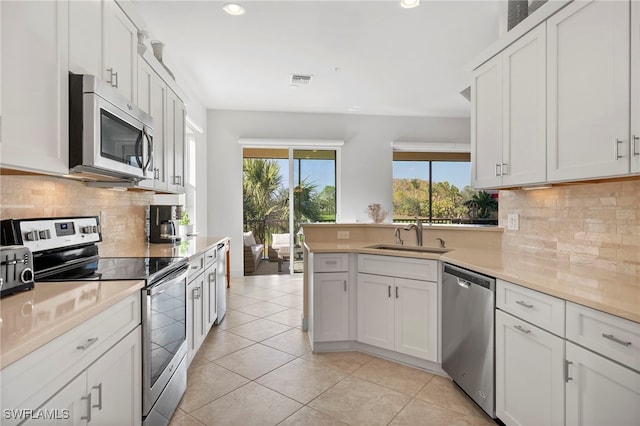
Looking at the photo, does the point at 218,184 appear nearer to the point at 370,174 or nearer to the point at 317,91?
the point at 317,91

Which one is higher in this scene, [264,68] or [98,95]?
[264,68]

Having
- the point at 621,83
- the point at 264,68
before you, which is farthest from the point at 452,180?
the point at 621,83

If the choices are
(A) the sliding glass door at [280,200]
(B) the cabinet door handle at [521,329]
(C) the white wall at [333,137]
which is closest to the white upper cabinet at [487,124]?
(B) the cabinet door handle at [521,329]

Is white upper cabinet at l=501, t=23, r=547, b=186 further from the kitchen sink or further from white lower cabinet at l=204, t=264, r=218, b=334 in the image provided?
white lower cabinet at l=204, t=264, r=218, b=334

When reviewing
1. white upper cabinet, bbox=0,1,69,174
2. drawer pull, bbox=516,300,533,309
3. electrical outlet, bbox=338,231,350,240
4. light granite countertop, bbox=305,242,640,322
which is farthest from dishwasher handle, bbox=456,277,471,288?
white upper cabinet, bbox=0,1,69,174

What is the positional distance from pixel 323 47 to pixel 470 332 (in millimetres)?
3080

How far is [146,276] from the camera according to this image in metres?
1.68

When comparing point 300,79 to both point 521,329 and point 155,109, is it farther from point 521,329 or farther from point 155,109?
point 521,329

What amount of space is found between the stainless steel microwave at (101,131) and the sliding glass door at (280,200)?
4.11 metres

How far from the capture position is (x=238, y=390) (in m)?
2.32

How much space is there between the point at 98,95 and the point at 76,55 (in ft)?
0.65

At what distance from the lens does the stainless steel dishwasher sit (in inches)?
76.3

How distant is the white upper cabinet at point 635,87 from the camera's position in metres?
1.47

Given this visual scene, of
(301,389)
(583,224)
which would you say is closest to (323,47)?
(583,224)
